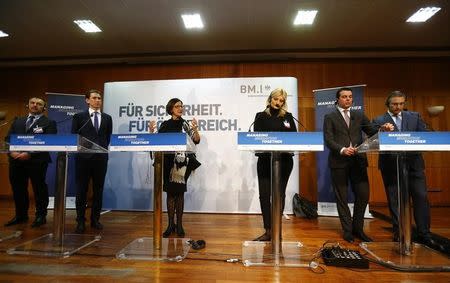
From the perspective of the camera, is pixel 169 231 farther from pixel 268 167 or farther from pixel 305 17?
pixel 305 17

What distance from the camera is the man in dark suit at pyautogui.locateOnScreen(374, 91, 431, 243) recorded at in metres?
2.86

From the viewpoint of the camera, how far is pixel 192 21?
4.71 metres

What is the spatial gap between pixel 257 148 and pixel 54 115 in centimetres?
439

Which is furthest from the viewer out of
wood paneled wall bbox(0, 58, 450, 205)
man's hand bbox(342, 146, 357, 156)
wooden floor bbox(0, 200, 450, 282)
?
wood paneled wall bbox(0, 58, 450, 205)

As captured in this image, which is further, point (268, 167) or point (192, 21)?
point (192, 21)

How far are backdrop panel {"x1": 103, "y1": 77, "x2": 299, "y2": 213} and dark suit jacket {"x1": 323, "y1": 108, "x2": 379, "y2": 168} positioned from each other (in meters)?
1.34

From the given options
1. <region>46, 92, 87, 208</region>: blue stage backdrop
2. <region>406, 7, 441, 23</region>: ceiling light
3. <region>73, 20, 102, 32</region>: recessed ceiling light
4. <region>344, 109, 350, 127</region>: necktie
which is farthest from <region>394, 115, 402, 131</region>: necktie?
<region>46, 92, 87, 208</region>: blue stage backdrop

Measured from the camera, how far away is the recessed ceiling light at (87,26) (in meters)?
4.75

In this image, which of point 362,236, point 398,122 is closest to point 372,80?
point 398,122

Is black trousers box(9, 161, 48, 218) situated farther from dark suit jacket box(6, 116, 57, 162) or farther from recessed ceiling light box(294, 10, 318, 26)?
recessed ceiling light box(294, 10, 318, 26)

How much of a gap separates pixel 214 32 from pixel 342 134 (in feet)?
10.0

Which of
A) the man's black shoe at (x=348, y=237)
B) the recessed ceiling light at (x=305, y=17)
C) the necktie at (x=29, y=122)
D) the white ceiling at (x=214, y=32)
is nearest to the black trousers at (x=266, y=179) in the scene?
the man's black shoe at (x=348, y=237)

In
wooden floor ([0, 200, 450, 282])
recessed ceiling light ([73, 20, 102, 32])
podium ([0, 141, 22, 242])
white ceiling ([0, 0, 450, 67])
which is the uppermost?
recessed ceiling light ([73, 20, 102, 32])

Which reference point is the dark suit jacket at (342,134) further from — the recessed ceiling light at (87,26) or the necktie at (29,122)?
the recessed ceiling light at (87,26)
